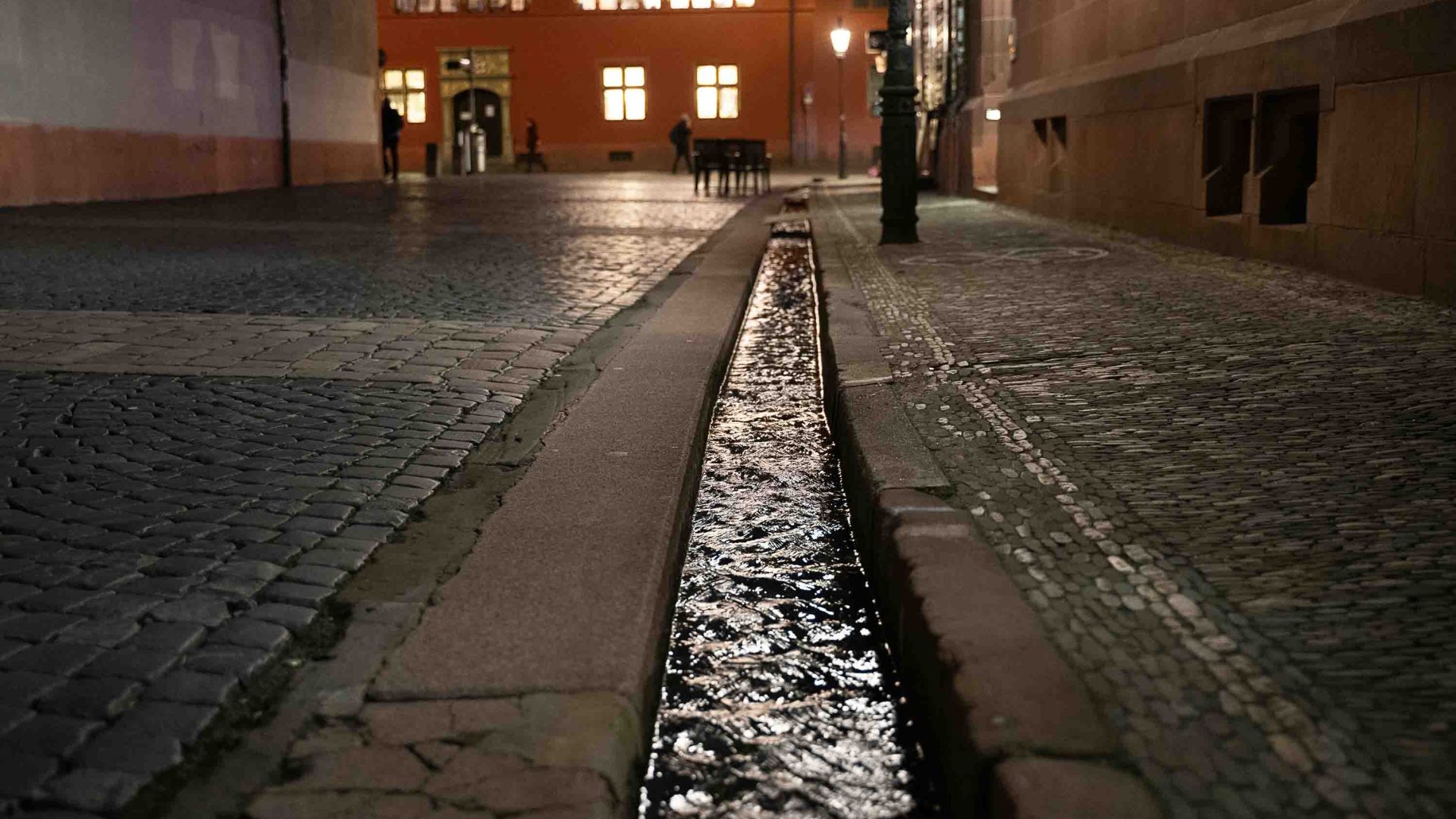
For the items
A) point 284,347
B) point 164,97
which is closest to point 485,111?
point 164,97

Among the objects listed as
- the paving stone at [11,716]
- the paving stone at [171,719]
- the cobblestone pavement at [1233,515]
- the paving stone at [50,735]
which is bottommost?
the paving stone at [171,719]

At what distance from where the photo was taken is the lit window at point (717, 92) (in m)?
44.1

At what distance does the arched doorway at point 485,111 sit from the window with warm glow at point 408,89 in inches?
44.7

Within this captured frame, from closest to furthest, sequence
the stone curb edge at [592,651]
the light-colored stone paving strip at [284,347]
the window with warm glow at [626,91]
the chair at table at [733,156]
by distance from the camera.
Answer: the stone curb edge at [592,651]
the light-colored stone paving strip at [284,347]
the chair at table at [733,156]
the window with warm glow at [626,91]

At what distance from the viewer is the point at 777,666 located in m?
2.84

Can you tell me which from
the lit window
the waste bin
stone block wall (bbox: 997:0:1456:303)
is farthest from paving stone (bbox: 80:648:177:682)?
the lit window

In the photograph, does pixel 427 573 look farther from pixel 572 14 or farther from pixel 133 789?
pixel 572 14

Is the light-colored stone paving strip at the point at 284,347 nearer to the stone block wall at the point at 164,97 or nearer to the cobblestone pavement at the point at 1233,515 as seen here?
the cobblestone pavement at the point at 1233,515

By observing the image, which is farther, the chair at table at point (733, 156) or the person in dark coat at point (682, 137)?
the person in dark coat at point (682, 137)

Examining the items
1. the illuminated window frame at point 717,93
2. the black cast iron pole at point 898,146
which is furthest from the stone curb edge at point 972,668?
the illuminated window frame at point 717,93

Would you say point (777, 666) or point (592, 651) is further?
point (777, 666)

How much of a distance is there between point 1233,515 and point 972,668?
122 centimetres

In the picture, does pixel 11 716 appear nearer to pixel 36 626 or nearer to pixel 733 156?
pixel 36 626

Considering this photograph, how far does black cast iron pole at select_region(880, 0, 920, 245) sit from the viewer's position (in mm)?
11148
